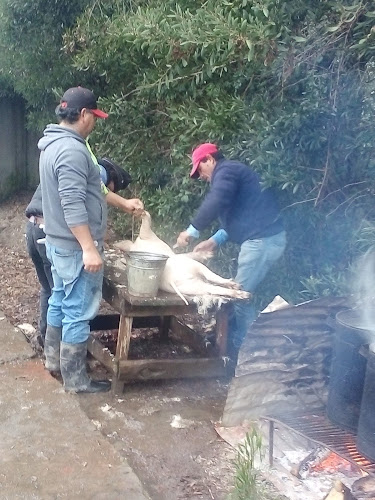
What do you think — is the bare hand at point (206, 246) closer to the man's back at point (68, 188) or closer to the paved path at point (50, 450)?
the man's back at point (68, 188)

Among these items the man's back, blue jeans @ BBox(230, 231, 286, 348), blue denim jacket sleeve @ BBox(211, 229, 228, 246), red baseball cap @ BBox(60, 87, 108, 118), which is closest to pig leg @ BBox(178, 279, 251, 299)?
blue jeans @ BBox(230, 231, 286, 348)

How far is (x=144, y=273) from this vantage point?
15.4ft

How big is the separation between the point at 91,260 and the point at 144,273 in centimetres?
37

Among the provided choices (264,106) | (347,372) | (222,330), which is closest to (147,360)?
(222,330)

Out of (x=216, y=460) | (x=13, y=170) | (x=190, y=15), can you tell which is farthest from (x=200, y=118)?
(x=13, y=170)

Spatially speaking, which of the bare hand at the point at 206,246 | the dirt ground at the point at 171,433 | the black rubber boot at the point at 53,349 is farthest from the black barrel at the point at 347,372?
the black rubber boot at the point at 53,349

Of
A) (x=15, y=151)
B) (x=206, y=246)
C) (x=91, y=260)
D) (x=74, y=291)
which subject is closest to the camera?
(x=91, y=260)

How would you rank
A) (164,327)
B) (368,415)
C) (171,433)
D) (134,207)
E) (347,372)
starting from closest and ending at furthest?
(368,415), (347,372), (171,433), (134,207), (164,327)

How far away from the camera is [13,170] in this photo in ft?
37.3

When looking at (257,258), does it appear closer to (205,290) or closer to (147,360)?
(205,290)

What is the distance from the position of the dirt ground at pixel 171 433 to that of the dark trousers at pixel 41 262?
996 mm

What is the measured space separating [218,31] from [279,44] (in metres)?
0.62

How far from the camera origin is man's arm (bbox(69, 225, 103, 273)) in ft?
15.0

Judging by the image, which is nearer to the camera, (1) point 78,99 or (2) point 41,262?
(1) point 78,99
